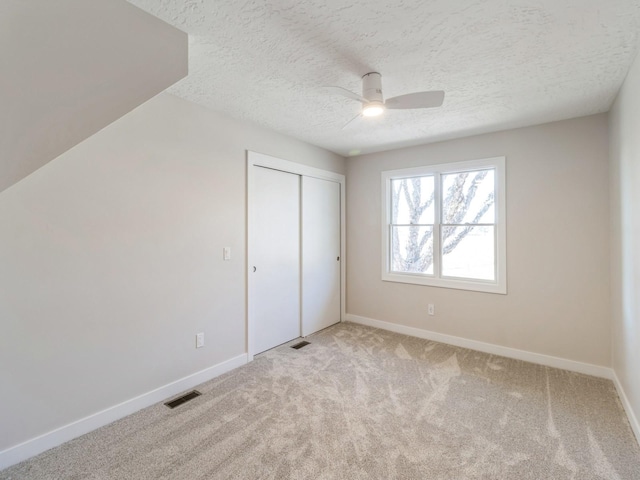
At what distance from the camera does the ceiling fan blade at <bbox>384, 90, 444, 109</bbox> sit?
77.7 inches

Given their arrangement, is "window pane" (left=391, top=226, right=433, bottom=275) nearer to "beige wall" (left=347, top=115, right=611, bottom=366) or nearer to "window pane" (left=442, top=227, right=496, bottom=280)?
"window pane" (left=442, top=227, right=496, bottom=280)

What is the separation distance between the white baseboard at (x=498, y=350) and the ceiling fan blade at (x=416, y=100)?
271 cm

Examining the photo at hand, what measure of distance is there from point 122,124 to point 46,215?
790 mm

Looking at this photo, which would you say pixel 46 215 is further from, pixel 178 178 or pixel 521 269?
pixel 521 269

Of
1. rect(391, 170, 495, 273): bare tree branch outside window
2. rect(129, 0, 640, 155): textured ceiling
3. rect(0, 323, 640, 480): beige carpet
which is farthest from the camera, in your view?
rect(391, 170, 495, 273): bare tree branch outside window

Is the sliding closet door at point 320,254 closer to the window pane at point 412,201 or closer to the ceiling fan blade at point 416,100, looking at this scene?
the window pane at point 412,201

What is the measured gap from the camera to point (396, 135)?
138 inches

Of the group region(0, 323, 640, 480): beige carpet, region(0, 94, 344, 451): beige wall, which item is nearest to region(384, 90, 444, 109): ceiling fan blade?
region(0, 94, 344, 451): beige wall

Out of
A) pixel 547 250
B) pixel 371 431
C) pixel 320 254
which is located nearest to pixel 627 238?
pixel 547 250

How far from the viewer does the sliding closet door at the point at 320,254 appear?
3.92 metres

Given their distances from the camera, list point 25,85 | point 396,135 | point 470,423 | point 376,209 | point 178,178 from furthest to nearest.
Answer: point 376,209 → point 396,135 → point 178,178 → point 470,423 → point 25,85

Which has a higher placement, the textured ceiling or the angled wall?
the textured ceiling

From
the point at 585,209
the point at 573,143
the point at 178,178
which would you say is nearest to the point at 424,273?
the point at 585,209

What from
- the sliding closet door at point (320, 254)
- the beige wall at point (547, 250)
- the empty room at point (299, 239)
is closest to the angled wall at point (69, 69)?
the empty room at point (299, 239)
